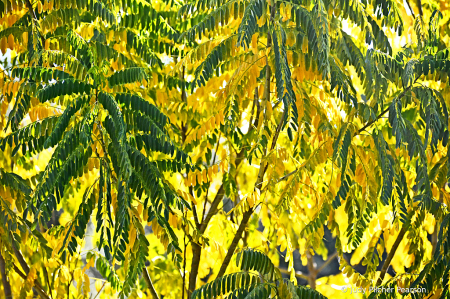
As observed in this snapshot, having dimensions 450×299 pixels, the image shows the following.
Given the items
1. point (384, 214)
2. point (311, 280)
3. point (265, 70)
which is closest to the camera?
point (265, 70)

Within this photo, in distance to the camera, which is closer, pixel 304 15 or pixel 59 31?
pixel 304 15

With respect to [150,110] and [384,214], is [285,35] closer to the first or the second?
[150,110]

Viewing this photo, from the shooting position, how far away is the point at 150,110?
1779 millimetres

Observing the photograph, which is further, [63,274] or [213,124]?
[63,274]

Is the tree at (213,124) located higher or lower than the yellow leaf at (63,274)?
higher

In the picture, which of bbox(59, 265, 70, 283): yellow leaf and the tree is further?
bbox(59, 265, 70, 283): yellow leaf

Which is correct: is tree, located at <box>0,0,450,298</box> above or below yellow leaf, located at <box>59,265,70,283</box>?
above

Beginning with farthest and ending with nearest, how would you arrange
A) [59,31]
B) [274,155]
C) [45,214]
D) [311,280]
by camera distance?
[311,280]
[59,31]
[274,155]
[45,214]

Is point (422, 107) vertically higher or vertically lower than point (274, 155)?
higher

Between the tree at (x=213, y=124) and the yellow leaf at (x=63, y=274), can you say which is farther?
the yellow leaf at (x=63, y=274)

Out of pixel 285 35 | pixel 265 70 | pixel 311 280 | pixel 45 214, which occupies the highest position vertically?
pixel 285 35

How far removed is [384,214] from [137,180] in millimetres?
1917

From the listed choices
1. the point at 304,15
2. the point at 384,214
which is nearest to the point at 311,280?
the point at 384,214

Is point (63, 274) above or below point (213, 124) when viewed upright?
below
